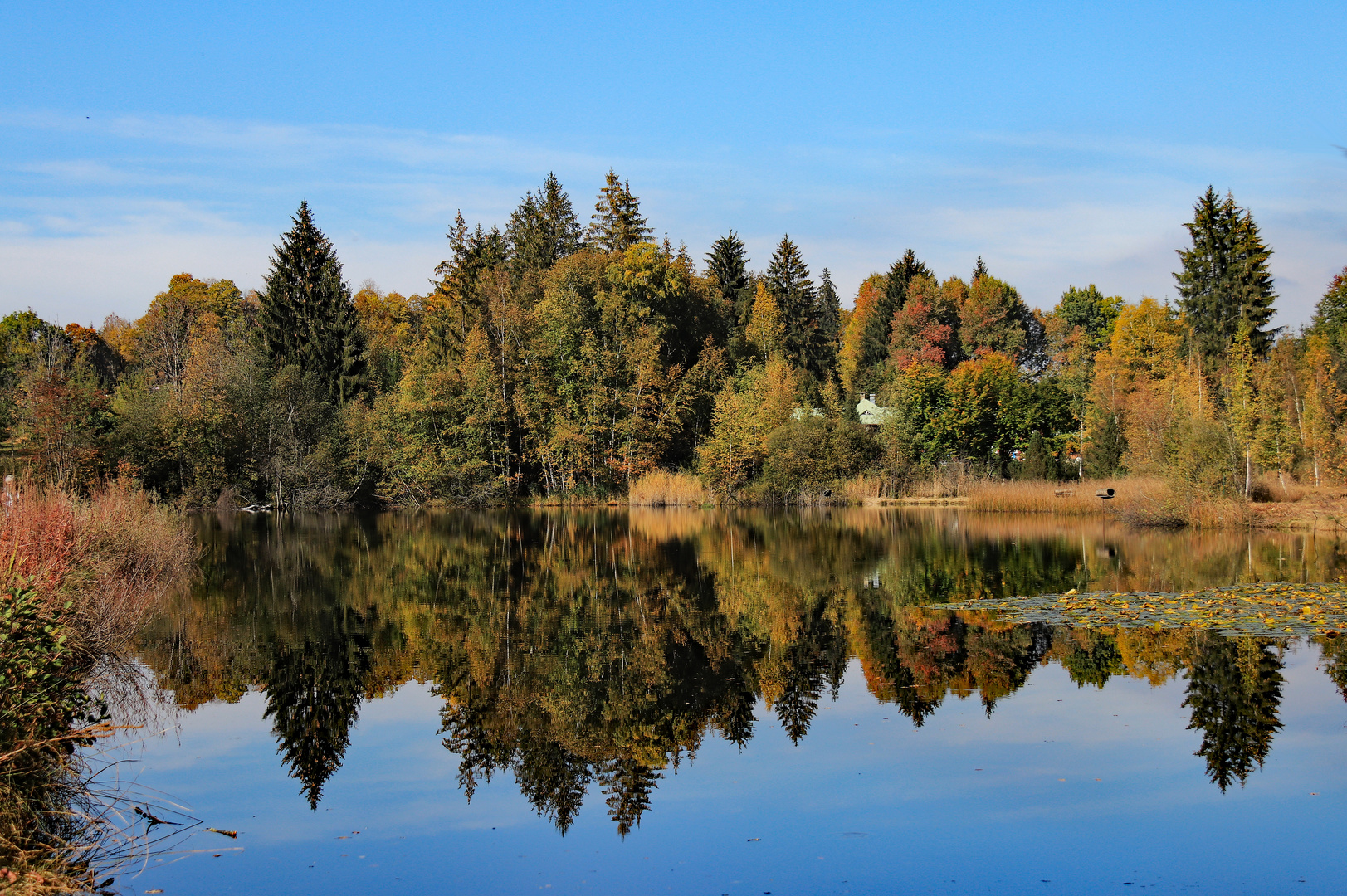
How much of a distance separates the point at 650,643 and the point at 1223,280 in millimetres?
46294

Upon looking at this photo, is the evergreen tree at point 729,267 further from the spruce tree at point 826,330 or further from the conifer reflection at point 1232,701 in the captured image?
the conifer reflection at point 1232,701

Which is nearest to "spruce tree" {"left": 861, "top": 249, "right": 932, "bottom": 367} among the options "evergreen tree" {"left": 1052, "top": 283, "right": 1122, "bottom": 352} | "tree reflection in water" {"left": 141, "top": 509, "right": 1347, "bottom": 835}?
"evergreen tree" {"left": 1052, "top": 283, "right": 1122, "bottom": 352}

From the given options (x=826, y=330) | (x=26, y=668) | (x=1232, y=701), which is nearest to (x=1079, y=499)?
(x=1232, y=701)

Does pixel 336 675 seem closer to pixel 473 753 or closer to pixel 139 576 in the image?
pixel 473 753

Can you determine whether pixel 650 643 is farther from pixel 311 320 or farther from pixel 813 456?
pixel 311 320

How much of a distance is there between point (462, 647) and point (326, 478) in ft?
114

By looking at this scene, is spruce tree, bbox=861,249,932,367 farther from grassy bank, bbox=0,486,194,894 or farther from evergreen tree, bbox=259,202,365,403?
grassy bank, bbox=0,486,194,894

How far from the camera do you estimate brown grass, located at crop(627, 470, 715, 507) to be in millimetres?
45344

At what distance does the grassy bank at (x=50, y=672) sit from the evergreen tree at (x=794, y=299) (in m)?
53.0

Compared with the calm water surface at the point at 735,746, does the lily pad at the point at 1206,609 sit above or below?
above

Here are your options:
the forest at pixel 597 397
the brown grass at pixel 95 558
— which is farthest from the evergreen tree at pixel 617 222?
the brown grass at pixel 95 558

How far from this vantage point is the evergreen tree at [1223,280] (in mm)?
48688

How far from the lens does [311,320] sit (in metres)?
53.2

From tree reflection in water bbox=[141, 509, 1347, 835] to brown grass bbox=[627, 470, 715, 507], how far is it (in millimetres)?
18673
